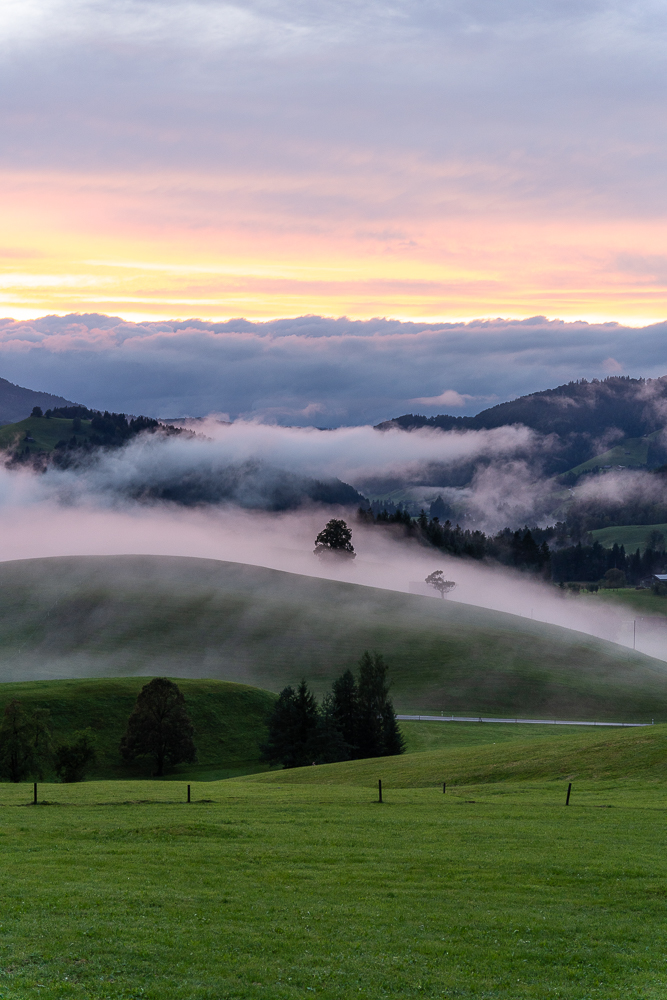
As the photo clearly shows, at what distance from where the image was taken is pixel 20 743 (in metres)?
80.4

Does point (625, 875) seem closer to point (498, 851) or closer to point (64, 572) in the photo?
point (498, 851)

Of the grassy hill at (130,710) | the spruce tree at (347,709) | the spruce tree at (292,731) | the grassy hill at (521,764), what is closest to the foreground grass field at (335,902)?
the grassy hill at (521,764)

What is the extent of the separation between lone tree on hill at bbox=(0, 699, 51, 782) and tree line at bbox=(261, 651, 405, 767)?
81.7ft

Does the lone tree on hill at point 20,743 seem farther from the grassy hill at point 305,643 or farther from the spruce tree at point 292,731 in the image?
the grassy hill at point 305,643

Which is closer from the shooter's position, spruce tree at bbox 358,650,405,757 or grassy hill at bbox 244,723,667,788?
grassy hill at bbox 244,723,667,788

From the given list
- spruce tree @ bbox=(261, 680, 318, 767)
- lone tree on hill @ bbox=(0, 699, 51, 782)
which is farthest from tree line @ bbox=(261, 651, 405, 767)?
lone tree on hill @ bbox=(0, 699, 51, 782)

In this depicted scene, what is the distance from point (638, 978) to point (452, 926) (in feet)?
17.6

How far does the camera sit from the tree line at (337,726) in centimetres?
9344

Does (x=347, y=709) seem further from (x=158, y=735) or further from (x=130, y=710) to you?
(x=130, y=710)

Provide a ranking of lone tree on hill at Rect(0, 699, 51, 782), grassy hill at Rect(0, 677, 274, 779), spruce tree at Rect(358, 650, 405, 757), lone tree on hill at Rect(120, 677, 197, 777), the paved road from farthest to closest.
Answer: the paved road → spruce tree at Rect(358, 650, 405, 757) → grassy hill at Rect(0, 677, 274, 779) → lone tree on hill at Rect(120, 677, 197, 777) → lone tree on hill at Rect(0, 699, 51, 782)

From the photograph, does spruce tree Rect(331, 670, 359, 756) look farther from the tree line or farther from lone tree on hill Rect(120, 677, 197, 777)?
lone tree on hill Rect(120, 677, 197, 777)

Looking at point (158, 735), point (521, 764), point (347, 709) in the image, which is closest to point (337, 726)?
point (347, 709)

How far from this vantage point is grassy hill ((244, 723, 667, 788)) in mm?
53656

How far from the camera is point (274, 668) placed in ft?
477
